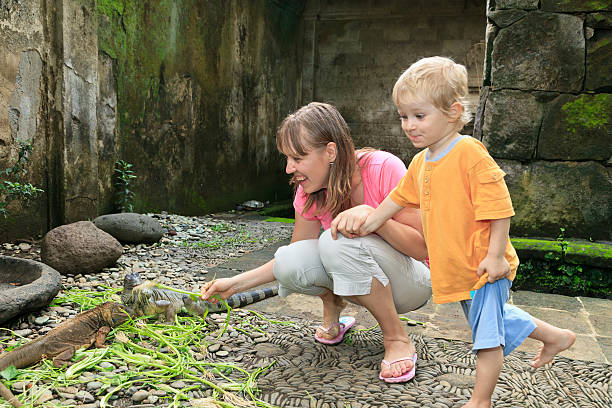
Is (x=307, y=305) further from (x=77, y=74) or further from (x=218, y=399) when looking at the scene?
(x=77, y=74)

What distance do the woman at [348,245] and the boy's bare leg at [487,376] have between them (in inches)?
14.7

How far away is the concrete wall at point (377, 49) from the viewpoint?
35.6ft

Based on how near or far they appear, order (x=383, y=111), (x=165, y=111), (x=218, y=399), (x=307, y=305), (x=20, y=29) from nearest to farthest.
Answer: (x=218, y=399), (x=307, y=305), (x=20, y=29), (x=165, y=111), (x=383, y=111)

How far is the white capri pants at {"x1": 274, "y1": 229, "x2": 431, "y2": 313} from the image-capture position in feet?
7.36

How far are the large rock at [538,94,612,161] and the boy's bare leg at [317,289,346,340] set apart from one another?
2.28 m

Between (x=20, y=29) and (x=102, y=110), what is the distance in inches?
52.7

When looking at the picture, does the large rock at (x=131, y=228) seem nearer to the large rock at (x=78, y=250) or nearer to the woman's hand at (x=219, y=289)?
the large rock at (x=78, y=250)

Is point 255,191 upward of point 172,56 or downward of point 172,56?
downward

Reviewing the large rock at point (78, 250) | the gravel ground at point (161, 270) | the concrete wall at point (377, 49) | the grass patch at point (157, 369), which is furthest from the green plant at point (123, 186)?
the concrete wall at point (377, 49)

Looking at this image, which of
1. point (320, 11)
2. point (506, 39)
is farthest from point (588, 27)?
point (320, 11)

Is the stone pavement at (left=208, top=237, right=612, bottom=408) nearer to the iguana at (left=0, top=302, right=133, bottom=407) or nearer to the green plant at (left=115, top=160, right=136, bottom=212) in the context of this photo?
the iguana at (left=0, top=302, right=133, bottom=407)

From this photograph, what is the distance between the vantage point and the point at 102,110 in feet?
19.0

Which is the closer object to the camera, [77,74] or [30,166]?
[30,166]

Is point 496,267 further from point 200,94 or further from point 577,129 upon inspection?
point 200,94
